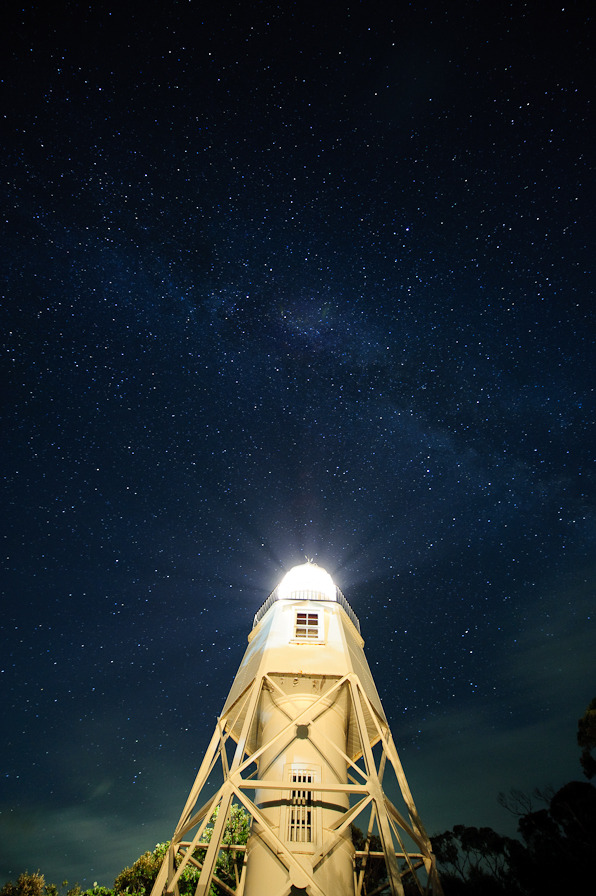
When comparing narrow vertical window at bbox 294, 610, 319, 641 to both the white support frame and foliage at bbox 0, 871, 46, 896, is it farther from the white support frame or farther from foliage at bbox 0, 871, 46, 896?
foliage at bbox 0, 871, 46, 896

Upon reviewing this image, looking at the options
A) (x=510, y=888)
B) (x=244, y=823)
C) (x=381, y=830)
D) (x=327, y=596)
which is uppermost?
(x=327, y=596)

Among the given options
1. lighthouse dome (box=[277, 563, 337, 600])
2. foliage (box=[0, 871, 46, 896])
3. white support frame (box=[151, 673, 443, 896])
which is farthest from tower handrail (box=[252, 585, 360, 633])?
foliage (box=[0, 871, 46, 896])

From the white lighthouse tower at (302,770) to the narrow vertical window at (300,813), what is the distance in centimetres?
2

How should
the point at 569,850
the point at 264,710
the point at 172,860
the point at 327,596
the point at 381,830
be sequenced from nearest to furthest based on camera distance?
the point at 381,830, the point at 172,860, the point at 264,710, the point at 327,596, the point at 569,850

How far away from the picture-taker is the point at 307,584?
16.2 meters

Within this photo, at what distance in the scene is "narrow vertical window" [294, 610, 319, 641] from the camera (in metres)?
13.5

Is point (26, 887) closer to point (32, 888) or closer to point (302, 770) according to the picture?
point (32, 888)

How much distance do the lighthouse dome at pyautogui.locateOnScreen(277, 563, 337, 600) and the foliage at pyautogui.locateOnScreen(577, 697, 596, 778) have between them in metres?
20.9

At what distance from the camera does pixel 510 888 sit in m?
29.3

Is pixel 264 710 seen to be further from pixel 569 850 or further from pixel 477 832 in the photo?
pixel 477 832

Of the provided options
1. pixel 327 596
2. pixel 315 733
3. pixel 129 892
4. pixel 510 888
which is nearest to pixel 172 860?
pixel 315 733

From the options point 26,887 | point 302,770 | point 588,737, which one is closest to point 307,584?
point 302,770

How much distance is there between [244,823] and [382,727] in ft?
61.5

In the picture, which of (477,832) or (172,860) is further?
(477,832)
